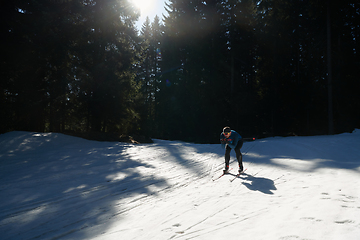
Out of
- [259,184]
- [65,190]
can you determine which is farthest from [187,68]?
[65,190]

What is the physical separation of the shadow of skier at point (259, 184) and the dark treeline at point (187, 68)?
1571 cm

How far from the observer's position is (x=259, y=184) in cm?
641

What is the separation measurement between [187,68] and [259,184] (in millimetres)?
29817

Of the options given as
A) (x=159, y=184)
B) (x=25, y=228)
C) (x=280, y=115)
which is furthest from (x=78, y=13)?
(x=280, y=115)

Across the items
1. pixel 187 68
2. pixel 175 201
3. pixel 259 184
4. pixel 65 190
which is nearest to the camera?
pixel 175 201

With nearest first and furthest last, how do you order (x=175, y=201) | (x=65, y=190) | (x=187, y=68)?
(x=175, y=201) < (x=65, y=190) < (x=187, y=68)

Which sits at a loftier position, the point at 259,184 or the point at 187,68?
the point at 187,68

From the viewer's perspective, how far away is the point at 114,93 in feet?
66.1

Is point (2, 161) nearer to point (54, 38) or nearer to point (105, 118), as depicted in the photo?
point (54, 38)

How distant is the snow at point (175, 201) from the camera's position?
345cm

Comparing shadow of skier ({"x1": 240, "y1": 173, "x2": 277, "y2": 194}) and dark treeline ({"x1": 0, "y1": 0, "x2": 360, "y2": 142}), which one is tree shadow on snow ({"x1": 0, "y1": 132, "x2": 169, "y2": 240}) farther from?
dark treeline ({"x1": 0, "y1": 0, "x2": 360, "y2": 142})

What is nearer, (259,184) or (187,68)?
(259,184)

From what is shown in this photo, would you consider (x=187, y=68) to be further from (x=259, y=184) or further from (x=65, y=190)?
(x=65, y=190)

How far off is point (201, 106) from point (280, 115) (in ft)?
34.6
